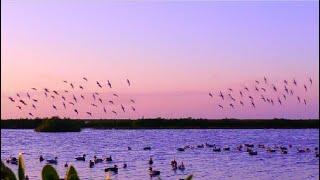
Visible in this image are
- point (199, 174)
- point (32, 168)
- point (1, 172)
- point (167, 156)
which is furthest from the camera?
point (167, 156)

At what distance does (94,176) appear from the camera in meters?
33.1

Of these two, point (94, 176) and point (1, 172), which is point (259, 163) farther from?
point (1, 172)

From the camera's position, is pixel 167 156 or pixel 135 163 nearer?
pixel 135 163

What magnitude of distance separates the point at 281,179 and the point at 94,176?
918 centimetres

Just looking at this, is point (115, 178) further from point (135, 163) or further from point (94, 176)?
point (135, 163)

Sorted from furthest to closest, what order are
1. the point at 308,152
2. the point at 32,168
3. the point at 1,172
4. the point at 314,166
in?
the point at 308,152 < the point at 314,166 < the point at 32,168 < the point at 1,172

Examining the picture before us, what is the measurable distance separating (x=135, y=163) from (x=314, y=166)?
1095cm

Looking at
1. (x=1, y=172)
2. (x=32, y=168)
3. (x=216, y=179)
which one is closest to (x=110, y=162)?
(x=32, y=168)

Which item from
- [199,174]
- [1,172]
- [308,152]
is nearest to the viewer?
[1,172]

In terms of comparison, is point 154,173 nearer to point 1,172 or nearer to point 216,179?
point 216,179

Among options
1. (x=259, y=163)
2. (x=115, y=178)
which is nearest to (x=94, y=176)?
(x=115, y=178)

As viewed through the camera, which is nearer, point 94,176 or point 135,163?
point 94,176

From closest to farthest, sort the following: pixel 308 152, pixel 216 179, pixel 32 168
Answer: pixel 216 179, pixel 32 168, pixel 308 152

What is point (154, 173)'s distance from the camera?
32625mm
